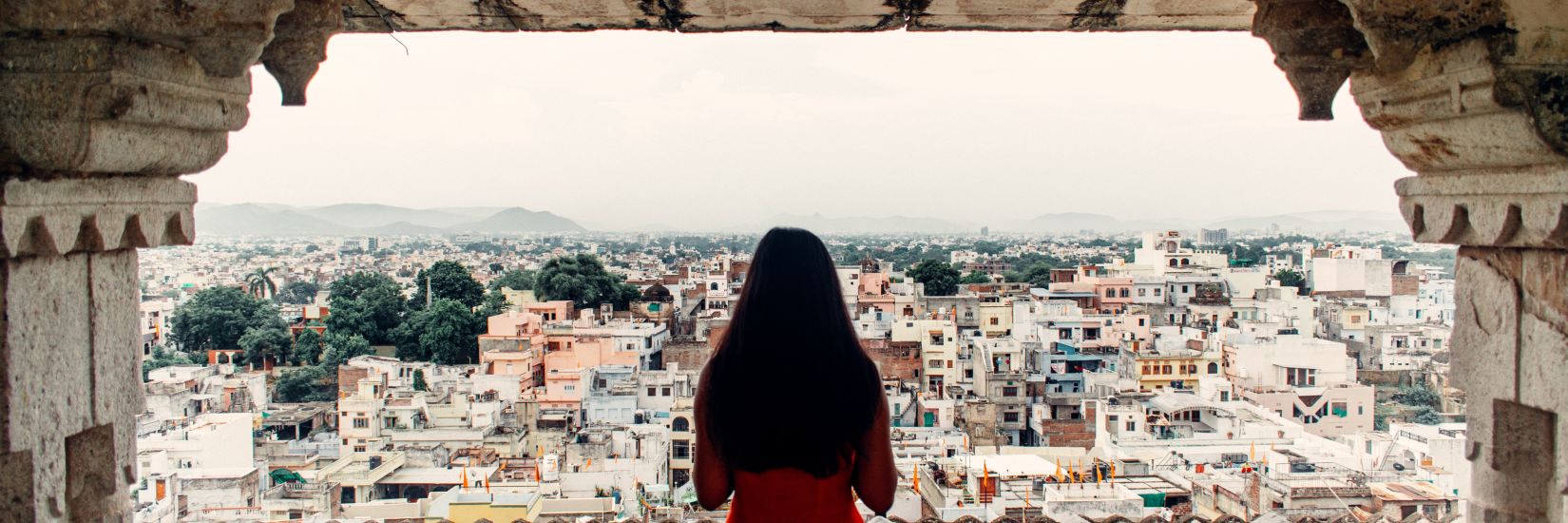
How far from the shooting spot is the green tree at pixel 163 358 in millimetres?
21781

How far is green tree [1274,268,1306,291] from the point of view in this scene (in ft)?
103

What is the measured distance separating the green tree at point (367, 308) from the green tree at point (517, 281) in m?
4.29

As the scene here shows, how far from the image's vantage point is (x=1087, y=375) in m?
16.6

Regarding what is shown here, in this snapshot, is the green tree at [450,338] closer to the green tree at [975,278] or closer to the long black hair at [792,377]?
the green tree at [975,278]

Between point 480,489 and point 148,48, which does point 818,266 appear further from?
point 480,489

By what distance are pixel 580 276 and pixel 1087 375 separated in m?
16.8

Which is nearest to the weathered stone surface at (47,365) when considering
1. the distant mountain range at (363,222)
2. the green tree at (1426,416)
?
the green tree at (1426,416)

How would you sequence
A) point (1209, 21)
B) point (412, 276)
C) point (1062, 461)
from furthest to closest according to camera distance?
point (412, 276)
point (1062, 461)
point (1209, 21)

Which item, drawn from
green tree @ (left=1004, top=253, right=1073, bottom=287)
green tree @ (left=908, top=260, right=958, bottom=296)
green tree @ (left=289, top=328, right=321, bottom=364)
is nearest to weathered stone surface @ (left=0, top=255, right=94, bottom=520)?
green tree @ (left=289, top=328, right=321, bottom=364)

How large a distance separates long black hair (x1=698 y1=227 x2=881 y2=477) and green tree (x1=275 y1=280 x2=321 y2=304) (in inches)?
1546

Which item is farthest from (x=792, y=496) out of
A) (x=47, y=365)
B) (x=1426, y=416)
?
(x=1426, y=416)

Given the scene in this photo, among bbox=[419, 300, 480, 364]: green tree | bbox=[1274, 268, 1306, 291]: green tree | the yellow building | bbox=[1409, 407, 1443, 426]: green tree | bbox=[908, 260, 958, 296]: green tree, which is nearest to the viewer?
bbox=[1409, 407, 1443, 426]: green tree

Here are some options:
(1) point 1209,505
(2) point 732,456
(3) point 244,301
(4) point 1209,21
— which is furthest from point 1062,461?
(3) point 244,301

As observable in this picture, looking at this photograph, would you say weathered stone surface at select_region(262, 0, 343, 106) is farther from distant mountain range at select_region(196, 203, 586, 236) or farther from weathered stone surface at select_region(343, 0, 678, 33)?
distant mountain range at select_region(196, 203, 586, 236)
